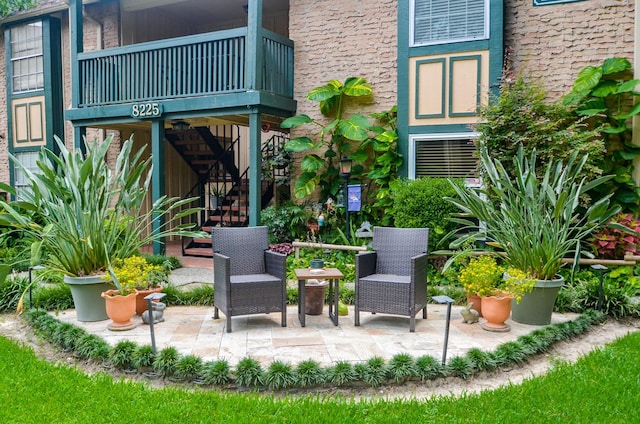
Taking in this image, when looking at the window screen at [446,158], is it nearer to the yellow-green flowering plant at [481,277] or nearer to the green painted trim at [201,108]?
the green painted trim at [201,108]

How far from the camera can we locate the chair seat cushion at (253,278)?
469 centimetres

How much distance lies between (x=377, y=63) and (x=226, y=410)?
21.1 feet

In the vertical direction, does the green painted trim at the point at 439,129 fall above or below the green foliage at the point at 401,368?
above

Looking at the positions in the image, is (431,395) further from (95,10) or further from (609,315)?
(95,10)

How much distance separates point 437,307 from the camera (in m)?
5.75

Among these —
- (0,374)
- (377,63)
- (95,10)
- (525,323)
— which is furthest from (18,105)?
(525,323)

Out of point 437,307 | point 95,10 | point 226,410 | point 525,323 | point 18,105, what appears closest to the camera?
point 226,410

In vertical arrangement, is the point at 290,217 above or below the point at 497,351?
above

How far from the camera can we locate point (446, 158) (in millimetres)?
7574

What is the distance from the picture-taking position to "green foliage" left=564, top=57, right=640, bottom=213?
21.2 ft

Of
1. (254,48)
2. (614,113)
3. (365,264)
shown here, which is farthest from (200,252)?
(614,113)

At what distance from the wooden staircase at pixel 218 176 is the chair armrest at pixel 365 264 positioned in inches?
175

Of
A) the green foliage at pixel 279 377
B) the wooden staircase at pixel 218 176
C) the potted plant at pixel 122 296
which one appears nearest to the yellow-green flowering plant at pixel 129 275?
the potted plant at pixel 122 296

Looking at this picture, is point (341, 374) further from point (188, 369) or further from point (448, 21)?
point (448, 21)
